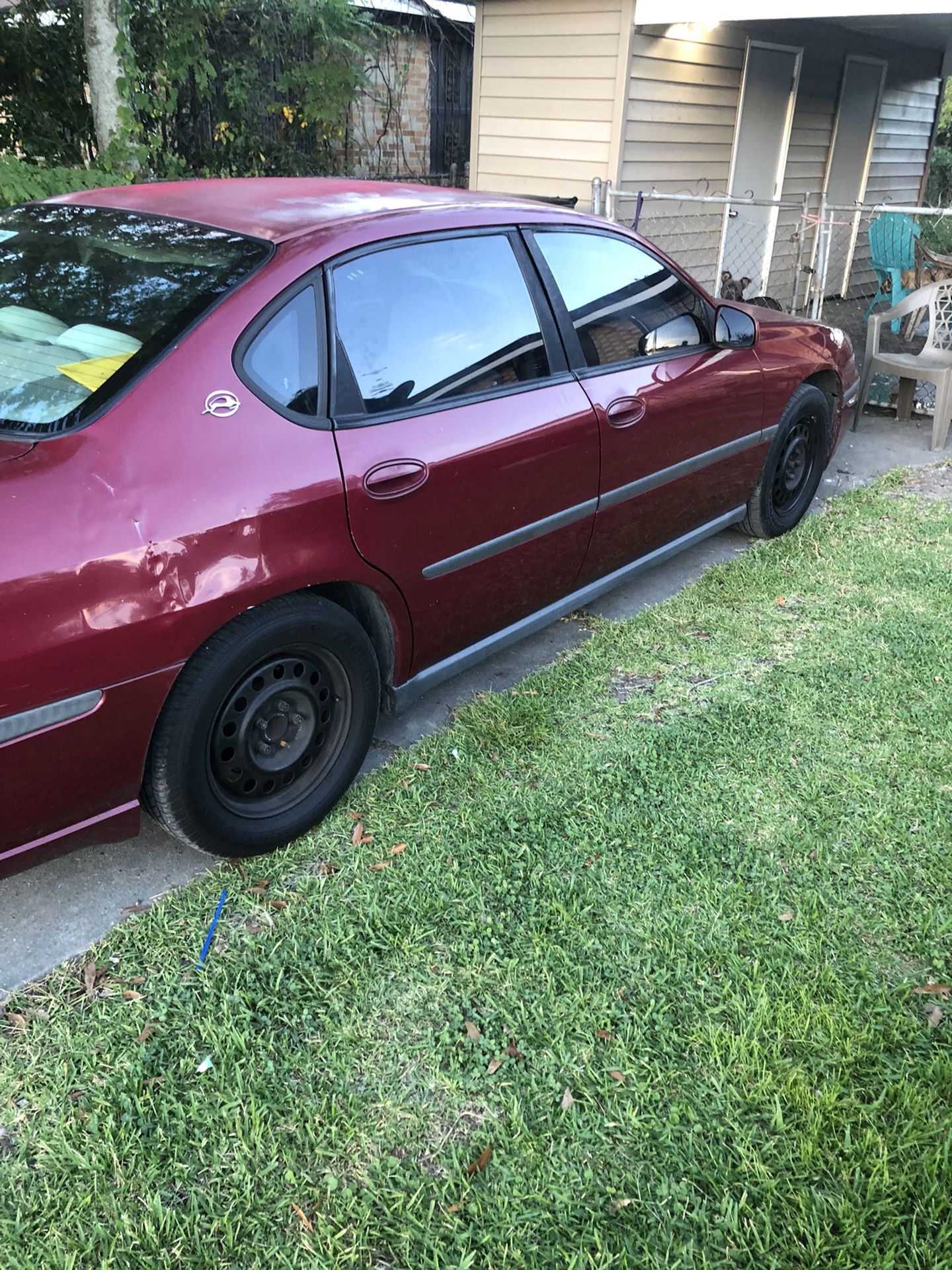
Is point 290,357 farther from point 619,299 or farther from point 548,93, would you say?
point 548,93

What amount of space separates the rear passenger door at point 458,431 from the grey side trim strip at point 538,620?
0.05 m

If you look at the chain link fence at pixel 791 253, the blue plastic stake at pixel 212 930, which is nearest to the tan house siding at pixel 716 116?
the chain link fence at pixel 791 253

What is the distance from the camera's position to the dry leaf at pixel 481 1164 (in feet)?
6.30

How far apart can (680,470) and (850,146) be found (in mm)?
10748

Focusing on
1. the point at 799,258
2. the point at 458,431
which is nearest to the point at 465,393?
the point at 458,431

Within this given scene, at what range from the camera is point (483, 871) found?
2.71m

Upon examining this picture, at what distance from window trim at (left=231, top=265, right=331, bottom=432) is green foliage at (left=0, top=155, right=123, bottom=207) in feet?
10.6

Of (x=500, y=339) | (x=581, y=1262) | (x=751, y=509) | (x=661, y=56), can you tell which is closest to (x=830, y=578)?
(x=751, y=509)

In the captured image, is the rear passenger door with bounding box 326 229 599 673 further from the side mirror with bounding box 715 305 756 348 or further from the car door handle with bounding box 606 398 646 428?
the side mirror with bounding box 715 305 756 348

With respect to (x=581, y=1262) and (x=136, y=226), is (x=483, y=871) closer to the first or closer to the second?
(x=581, y=1262)

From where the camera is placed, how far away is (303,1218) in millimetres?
1832

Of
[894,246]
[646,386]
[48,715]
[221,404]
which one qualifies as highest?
[894,246]

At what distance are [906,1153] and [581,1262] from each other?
0.72 meters

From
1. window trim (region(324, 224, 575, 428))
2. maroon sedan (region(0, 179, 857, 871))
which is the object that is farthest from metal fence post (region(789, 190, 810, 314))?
window trim (region(324, 224, 575, 428))
